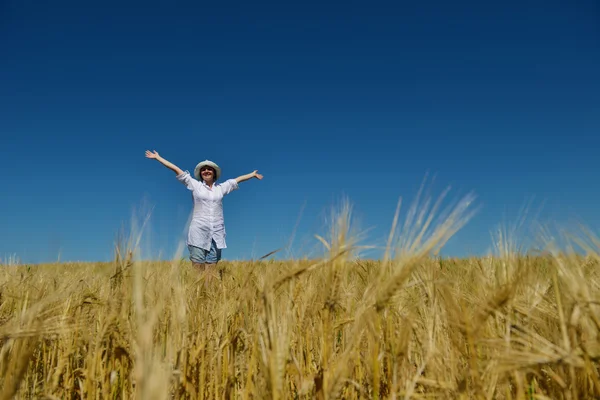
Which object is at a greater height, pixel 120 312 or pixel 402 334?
pixel 120 312

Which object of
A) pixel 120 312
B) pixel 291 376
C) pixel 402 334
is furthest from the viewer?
pixel 291 376

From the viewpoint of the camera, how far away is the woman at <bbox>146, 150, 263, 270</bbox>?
5715mm


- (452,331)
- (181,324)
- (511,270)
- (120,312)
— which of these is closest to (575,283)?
(511,270)

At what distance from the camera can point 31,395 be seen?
1917mm

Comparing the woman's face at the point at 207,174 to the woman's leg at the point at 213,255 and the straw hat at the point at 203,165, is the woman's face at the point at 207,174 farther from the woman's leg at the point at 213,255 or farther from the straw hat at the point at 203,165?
the woman's leg at the point at 213,255

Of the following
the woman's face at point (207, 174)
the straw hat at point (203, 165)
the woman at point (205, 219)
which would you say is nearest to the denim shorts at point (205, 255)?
the woman at point (205, 219)

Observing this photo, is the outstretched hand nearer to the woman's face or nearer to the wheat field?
the woman's face

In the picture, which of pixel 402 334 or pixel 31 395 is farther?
pixel 31 395

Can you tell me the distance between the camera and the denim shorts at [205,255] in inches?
225

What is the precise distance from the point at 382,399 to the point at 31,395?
1641 millimetres

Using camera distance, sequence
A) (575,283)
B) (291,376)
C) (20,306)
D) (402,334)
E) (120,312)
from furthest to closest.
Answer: (20,306) → (291,376) → (120,312) → (402,334) → (575,283)

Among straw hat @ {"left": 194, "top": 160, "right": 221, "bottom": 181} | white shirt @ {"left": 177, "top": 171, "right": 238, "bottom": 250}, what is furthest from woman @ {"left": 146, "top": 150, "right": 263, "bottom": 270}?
straw hat @ {"left": 194, "top": 160, "right": 221, "bottom": 181}

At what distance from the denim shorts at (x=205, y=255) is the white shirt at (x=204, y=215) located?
8 centimetres

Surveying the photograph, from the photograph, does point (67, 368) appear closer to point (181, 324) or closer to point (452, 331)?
point (181, 324)
